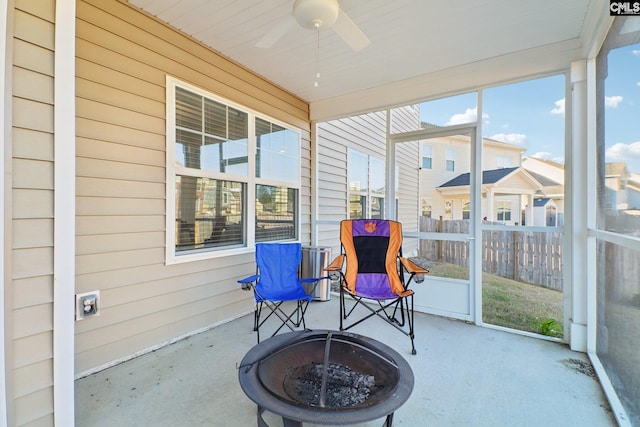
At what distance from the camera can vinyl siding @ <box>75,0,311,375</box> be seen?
2066 mm

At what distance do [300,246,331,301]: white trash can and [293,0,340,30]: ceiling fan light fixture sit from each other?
2638mm

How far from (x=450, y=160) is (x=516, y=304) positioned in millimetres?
1787

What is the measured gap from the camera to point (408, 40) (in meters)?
2.69

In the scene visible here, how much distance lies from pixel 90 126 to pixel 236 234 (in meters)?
1.65

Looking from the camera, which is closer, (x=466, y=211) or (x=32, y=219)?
(x=32, y=219)

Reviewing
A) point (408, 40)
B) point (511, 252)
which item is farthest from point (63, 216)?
point (511, 252)

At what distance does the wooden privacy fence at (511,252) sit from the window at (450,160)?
25.0 inches

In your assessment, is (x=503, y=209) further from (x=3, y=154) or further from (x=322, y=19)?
(x=3, y=154)

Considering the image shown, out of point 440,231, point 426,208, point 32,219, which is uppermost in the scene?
point 426,208

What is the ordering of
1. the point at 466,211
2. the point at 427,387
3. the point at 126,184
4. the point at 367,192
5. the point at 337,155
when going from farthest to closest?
the point at 337,155 < the point at 367,192 < the point at 466,211 < the point at 126,184 < the point at 427,387

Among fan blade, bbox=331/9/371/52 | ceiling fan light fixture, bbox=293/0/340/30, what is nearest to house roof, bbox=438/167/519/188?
fan blade, bbox=331/9/371/52

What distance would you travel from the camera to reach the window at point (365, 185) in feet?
13.6

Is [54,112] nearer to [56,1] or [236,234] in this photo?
[56,1]

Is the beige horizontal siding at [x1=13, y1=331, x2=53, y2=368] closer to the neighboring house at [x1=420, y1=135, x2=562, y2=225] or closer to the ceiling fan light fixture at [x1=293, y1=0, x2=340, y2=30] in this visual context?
the ceiling fan light fixture at [x1=293, y1=0, x2=340, y2=30]
